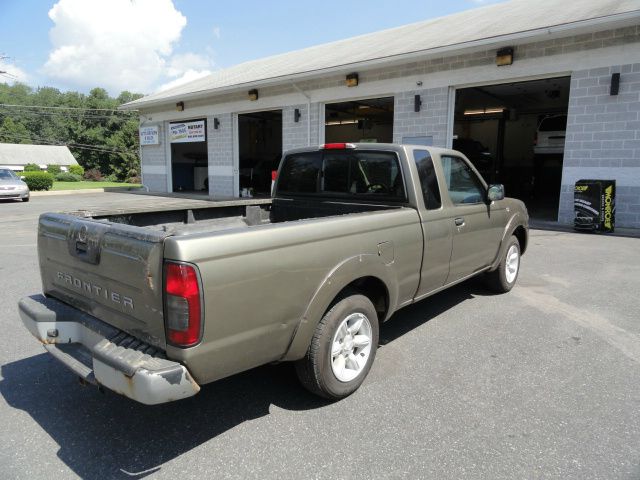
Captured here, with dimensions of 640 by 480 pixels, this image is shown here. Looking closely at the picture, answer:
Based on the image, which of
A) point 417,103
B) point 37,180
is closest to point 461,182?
point 417,103

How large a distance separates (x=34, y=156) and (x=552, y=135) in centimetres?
8302

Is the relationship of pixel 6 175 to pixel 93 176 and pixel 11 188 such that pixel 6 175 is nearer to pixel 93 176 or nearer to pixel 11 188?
pixel 11 188

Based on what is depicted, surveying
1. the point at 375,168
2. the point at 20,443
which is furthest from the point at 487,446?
the point at 20,443

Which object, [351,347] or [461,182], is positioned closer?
[351,347]

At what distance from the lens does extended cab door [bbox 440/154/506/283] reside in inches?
167

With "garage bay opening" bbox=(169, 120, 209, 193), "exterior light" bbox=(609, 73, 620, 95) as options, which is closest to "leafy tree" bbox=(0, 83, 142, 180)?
"garage bay opening" bbox=(169, 120, 209, 193)

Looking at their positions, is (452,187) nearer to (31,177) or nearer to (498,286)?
(498,286)

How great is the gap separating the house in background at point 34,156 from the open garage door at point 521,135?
68039 mm

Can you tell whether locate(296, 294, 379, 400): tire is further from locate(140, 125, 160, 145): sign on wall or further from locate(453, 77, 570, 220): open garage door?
locate(140, 125, 160, 145): sign on wall

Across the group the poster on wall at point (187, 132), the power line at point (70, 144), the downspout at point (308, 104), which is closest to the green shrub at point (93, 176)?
the power line at point (70, 144)

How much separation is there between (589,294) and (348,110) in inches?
687

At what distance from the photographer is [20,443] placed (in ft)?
8.64

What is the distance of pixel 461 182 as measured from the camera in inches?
178

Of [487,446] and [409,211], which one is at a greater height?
[409,211]
